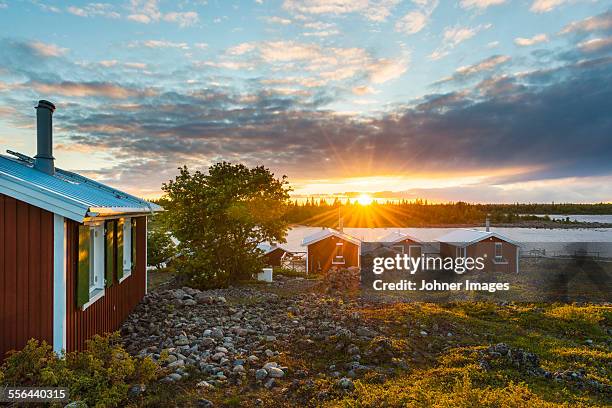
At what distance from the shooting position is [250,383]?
21.0 feet

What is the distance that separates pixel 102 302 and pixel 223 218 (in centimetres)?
969

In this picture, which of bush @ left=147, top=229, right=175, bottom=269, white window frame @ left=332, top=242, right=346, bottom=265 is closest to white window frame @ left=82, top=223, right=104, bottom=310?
bush @ left=147, top=229, right=175, bottom=269

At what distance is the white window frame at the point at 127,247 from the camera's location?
1080 cm

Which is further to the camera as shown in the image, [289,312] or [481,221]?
[481,221]

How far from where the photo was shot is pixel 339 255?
2673cm

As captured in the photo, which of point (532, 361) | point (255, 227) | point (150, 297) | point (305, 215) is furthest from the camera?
point (305, 215)

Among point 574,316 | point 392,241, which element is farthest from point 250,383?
point 392,241

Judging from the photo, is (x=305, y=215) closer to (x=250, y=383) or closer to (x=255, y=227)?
(x=255, y=227)

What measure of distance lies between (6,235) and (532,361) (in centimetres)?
924

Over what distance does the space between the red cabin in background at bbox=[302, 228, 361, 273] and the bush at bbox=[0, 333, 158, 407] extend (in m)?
20.2

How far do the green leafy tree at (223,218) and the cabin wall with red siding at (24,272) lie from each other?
11011 mm

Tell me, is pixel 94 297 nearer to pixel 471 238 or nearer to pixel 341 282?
pixel 341 282

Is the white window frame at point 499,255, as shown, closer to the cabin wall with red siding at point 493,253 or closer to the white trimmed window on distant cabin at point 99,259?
the cabin wall with red siding at point 493,253

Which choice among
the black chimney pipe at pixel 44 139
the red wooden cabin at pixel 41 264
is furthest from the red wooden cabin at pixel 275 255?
the red wooden cabin at pixel 41 264
